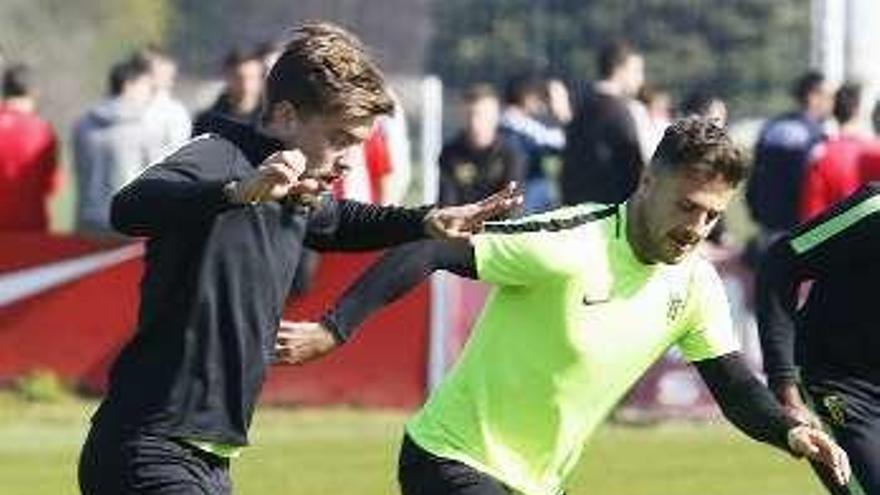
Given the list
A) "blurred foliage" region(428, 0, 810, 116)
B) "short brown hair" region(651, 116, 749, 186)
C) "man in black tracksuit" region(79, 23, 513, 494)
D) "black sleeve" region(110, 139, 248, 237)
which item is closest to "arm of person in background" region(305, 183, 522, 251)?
"man in black tracksuit" region(79, 23, 513, 494)

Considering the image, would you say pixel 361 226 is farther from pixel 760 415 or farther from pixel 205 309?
pixel 760 415

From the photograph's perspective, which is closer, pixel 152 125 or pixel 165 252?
pixel 165 252

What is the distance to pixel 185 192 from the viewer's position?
6906 millimetres

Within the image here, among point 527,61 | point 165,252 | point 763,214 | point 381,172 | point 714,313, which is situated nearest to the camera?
point 165,252

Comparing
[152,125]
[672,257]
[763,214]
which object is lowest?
[763,214]

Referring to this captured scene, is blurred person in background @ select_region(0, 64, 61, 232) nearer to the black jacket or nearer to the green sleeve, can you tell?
the green sleeve

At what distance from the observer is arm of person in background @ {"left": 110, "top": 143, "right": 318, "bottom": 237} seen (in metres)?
6.80

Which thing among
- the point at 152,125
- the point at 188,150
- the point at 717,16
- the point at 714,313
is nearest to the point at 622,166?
the point at 152,125

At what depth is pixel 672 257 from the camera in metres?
7.96

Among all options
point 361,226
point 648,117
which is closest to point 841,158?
point 648,117

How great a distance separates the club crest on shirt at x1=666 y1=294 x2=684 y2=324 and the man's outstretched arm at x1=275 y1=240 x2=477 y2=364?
0.58 m

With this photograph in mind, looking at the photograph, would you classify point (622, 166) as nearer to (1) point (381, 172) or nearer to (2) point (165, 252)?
(1) point (381, 172)

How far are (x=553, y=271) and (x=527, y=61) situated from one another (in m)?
14.6

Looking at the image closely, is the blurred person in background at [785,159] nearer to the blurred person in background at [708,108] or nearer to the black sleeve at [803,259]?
the blurred person in background at [708,108]
